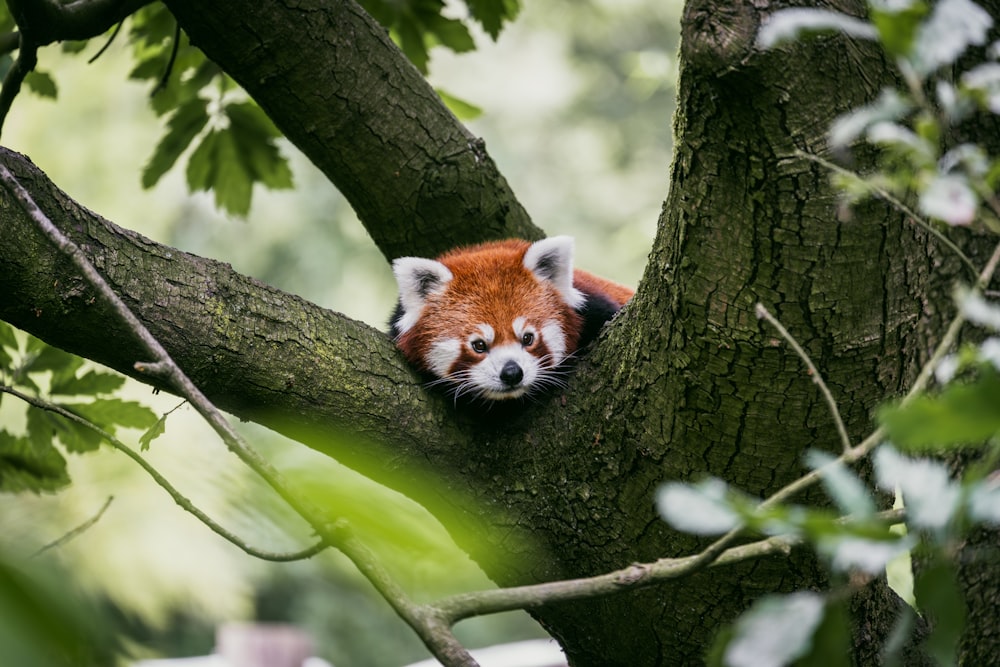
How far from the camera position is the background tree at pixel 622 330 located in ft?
4.90

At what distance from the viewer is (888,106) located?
81cm

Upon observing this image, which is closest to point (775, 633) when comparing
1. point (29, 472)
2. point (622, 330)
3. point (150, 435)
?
point (150, 435)

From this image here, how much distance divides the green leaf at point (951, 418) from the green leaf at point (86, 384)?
6.36 ft

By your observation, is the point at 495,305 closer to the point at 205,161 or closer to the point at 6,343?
the point at 205,161

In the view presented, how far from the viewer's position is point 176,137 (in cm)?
270

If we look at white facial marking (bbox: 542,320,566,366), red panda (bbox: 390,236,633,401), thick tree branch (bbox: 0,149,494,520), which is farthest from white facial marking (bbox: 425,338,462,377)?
thick tree branch (bbox: 0,149,494,520)

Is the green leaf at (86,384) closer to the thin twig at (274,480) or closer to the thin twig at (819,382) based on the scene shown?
the thin twig at (274,480)

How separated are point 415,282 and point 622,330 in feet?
3.49

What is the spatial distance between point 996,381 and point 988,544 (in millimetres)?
1479

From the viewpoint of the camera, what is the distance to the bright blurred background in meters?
5.07

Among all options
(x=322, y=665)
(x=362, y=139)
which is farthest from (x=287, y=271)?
(x=362, y=139)

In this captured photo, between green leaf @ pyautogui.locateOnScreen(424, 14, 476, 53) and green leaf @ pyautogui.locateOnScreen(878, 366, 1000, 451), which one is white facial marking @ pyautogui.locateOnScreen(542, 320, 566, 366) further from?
green leaf @ pyautogui.locateOnScreen(878, 366, 1000, 451)

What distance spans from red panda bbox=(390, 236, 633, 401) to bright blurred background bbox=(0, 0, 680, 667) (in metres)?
0.92

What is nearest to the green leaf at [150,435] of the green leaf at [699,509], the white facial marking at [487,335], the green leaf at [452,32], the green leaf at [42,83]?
the green leaf at [699,509]
